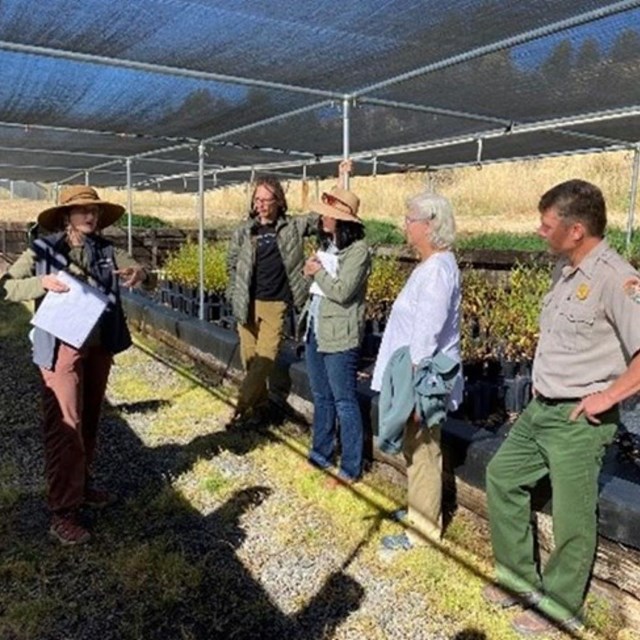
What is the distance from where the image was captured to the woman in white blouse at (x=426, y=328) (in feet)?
8.89

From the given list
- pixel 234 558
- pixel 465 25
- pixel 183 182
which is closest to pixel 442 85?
pixel 465 25

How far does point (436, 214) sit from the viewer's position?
8.96 ft

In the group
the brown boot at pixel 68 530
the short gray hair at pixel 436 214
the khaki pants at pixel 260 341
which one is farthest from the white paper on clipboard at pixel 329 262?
the brown boot at pixel 68 530

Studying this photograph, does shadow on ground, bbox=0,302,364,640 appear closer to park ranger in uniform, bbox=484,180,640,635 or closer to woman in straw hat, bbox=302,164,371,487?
woman in straw hat, bbox=302,164,371,487

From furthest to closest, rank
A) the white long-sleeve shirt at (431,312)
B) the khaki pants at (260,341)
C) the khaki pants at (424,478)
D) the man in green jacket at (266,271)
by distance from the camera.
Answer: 1. the khaki pants at (260,341)
2. the man in green jacket at (266,271)
3. the khaki pants at (424,478)
4. the white long-sleeve shirt at (431,312)

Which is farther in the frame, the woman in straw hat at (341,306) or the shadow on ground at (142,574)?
the woman in straw hat at (341,306)

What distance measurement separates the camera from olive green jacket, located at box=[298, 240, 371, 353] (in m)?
3.33

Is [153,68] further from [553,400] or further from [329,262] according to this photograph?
[553,400]

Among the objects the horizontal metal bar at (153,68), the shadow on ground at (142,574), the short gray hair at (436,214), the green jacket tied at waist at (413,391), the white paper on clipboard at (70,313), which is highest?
the horizontal metal bar at (153,68)

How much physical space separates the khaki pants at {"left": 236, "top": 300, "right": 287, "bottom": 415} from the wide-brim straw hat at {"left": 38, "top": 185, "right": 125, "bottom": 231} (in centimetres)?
124

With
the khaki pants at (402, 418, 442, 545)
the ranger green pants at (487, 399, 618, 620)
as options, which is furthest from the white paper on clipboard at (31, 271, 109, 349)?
the ranger green pants at (487, 399, 618, 620)

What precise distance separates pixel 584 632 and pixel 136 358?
16.8 ft

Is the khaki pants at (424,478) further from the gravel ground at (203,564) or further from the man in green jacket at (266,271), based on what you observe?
the man in green jacket at (266,271)

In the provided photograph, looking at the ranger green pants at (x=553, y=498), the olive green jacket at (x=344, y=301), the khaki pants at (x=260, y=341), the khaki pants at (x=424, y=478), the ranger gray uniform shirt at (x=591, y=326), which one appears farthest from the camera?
the khaki pants at (x=260, y=341)
